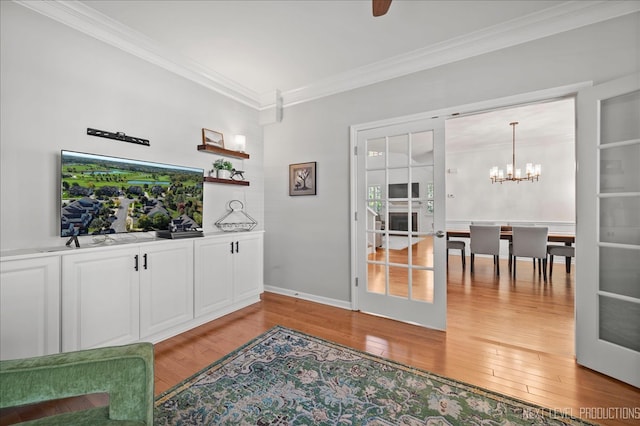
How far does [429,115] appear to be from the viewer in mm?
2777

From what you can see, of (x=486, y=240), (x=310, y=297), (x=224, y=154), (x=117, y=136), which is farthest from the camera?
(x=486, y=240)

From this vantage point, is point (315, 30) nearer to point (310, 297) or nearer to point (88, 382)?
point (88, 382)

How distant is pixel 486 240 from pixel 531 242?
62 cm

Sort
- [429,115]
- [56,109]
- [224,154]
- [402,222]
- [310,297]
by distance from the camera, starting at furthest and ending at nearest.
Answer: [310,297]
[224,154]
[402,222]
[429,115]
[56,109]

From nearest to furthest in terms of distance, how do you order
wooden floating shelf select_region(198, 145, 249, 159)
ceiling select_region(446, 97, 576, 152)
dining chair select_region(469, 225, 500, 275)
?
wooden floating shelf select_region(198, 145, 249, 159)
ceiling select_region(446, 97, 576, 152)
dining chair select_region(469, 225, 500, 275)

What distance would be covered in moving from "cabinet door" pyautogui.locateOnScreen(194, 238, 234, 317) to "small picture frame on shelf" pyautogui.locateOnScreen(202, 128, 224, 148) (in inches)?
46.1

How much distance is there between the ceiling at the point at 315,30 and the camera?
7.03 ft

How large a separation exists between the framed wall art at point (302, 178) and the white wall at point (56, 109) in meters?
1.34

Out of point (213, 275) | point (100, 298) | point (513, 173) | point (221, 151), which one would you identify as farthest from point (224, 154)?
point (513, 173)

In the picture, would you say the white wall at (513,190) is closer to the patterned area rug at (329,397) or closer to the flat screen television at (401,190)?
the flat screen television at (401,190)

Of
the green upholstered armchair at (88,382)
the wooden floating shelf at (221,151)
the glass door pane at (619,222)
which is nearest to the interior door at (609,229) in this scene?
the glass door pane at (619,222)

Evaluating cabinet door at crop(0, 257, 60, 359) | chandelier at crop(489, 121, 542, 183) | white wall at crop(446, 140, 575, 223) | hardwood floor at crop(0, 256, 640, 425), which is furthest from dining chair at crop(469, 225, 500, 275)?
cabinet door at crop(0, 257, 60, 359)

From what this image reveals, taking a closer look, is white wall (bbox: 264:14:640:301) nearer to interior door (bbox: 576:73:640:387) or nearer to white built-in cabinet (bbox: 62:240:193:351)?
interior door (bbox: 576:73:640:387)

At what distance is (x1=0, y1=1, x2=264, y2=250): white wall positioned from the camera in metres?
1.91
